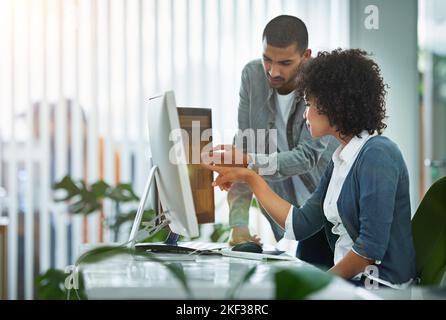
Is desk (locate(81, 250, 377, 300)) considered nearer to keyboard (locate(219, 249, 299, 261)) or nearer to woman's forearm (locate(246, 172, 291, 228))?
keyboard (locate(219, 249, 299, 261))

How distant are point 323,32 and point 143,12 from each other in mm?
696

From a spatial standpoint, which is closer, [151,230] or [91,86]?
[151,230]

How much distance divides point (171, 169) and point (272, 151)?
1.08m

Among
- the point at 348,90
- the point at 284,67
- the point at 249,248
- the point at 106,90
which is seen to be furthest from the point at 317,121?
the point at 106,90

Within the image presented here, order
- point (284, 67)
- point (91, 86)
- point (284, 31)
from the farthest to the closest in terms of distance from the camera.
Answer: point (91, 86) < point (284, 31) < point (284, 67)

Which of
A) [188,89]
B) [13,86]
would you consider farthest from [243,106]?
[13,86]

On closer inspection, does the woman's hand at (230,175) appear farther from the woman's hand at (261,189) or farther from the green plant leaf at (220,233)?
the green plant leaf at (220,233)

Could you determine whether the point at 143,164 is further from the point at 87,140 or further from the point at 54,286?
the point at 54,286

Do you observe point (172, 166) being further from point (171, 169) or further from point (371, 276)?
point (371, 276)

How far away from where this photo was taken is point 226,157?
1950 mm

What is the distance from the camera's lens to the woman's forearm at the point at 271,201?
1.86 meters

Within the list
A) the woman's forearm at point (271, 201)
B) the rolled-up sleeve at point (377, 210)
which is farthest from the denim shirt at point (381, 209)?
the woman's forearm at point (271, 201)

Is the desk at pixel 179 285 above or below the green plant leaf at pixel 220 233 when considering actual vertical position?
above

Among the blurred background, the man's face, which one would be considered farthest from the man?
the blurred background
